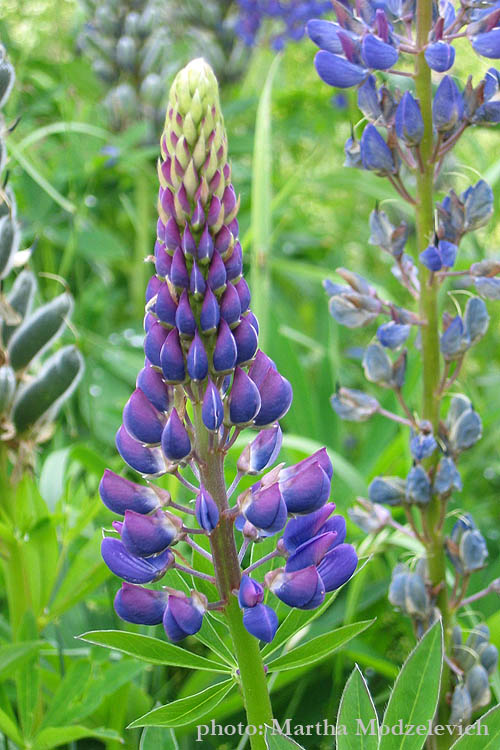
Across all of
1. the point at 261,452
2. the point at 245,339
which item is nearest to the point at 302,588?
the point at 261,452

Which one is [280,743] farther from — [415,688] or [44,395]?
[44,395]

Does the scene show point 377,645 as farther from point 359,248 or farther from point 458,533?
point 359,248

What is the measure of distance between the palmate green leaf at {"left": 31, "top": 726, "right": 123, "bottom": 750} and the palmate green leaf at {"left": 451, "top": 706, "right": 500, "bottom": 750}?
515mm

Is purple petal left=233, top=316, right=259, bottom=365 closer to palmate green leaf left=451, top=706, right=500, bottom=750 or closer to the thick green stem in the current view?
the thick green stem

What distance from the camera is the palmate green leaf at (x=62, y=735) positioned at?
1114 mm

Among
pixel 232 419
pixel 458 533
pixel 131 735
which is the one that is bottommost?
pixel 131 735

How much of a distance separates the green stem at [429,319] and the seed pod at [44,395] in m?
0.61

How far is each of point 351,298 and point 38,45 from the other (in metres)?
2.66

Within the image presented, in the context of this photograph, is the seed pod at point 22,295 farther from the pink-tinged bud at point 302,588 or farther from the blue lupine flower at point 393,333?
the pink-tinged bud at point 302,588

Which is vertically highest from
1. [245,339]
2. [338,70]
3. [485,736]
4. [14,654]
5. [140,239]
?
[338,70]

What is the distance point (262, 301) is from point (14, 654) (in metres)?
0.94

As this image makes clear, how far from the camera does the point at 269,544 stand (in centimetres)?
102

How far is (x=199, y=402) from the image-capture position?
2.77ft

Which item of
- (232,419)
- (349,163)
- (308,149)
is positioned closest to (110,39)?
(308,149)
